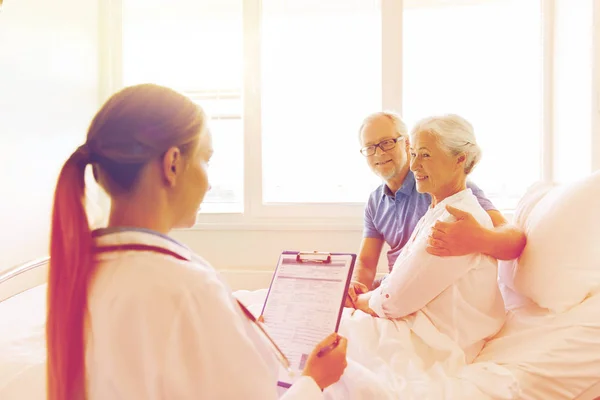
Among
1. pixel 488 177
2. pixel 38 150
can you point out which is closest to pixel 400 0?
pixel 488 177

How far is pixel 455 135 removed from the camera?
4.67 feet

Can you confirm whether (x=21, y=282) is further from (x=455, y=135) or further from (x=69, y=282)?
(x=455, y=135)

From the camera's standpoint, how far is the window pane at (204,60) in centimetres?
261

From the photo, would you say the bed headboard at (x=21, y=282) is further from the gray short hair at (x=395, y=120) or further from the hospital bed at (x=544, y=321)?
the gray short hair at (x=395, y=120)

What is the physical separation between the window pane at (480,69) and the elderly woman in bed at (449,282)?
1.13 m

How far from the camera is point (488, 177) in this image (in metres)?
2.54

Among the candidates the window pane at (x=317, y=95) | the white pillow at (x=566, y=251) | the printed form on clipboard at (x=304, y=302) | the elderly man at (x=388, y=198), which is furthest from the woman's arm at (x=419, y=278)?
the window pane at (x=317, y=95)

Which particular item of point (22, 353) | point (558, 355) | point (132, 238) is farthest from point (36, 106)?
point (558, 355)

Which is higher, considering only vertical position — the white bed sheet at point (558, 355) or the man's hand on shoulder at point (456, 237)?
the man's hand on shoulder at point (456, 237)

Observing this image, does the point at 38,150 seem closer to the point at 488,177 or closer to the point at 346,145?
the point at 346,145

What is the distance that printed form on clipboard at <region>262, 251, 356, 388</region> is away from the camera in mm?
968

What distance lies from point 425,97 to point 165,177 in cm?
210

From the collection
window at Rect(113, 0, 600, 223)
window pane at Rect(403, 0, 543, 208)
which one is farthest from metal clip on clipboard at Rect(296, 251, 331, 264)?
window pane at Rect(403, 0, 543, 208)

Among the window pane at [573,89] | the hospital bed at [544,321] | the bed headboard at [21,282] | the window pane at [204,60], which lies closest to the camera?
the hospital bed at [544,321]
